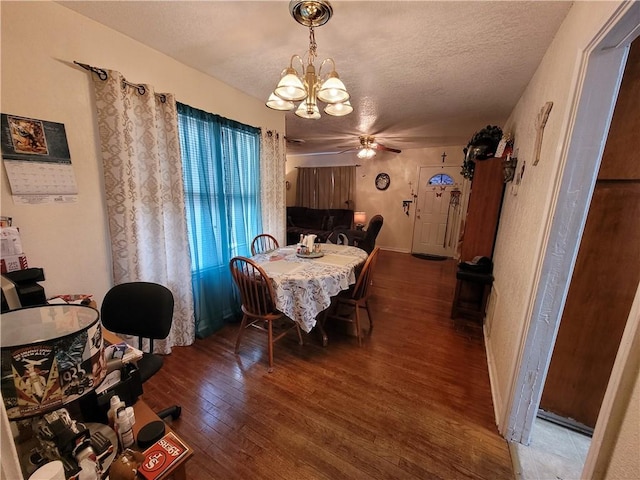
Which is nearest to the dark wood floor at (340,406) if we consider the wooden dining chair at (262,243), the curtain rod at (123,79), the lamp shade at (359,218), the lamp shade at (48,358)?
the wooden dining chair at (262,243)

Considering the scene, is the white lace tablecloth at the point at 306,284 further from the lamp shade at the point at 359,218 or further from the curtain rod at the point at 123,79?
the lamp shade at the point at 359,218

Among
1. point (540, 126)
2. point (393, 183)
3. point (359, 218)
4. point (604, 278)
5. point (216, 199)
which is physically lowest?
point (359, 218)

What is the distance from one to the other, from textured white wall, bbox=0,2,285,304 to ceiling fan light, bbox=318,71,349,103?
1.37 metres

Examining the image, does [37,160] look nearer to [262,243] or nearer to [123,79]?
[123,79]

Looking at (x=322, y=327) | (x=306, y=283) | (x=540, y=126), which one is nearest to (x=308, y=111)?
(x=306, y=283)

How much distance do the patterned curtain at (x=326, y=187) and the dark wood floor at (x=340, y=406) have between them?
423 cm

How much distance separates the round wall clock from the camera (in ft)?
19.4

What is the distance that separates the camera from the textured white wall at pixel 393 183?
546 centimetres

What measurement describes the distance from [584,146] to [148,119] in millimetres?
2528

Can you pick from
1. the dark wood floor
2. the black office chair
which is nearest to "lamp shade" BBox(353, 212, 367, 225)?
the dark wood floor

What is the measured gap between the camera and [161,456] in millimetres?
737

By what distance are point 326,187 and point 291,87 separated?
511 centimetres

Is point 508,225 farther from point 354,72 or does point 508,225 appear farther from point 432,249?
point 432,249

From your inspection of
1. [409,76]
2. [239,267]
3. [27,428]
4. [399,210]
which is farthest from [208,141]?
[399,210]
